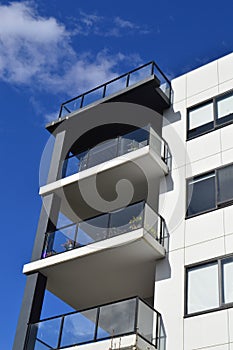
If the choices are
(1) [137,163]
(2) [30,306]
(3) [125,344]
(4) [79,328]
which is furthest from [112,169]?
(3) [125,344]

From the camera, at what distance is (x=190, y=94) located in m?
18.8

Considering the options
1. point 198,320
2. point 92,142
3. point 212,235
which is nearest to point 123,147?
point 92,142

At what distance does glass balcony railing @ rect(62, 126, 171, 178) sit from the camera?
17625mm

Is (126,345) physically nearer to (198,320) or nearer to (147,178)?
(198,320)

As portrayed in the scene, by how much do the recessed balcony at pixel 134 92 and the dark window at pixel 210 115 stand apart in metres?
1.28

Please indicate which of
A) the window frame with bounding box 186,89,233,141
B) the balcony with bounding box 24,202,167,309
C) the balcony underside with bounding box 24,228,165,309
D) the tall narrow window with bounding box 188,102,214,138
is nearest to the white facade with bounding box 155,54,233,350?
the window frame with bounding box 186,89,233,141

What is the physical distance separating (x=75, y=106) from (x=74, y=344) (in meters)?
9.23

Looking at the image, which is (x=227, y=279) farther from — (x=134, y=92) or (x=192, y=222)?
(x=134, y=92)

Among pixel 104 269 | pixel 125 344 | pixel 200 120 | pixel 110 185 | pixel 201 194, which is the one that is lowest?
pixel 125 344

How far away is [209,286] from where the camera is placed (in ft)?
46.1

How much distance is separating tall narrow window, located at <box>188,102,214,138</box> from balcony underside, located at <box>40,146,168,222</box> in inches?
62.4

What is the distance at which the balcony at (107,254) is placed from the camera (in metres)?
15.4

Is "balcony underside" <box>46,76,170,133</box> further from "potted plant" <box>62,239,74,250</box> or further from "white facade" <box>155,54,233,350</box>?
"potted plant" <box>62,239,74,250</box>

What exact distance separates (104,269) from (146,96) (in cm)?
617
